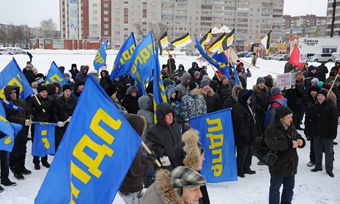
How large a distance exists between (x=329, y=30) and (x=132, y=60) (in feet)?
338

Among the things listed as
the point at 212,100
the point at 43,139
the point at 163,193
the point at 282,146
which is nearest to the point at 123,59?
the point at 212,100

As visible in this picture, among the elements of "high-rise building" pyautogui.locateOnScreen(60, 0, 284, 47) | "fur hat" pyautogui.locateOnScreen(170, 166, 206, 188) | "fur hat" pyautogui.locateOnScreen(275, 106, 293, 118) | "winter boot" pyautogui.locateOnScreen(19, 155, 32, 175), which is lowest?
"winter boot" pyautogui.locateOnScreen(19, 155, 32, 175)

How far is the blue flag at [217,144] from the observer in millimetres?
5812

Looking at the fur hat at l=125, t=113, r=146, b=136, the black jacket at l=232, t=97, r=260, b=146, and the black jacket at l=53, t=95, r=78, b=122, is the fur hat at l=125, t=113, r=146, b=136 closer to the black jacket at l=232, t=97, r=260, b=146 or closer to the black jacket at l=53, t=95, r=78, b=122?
the black jacket at l=232, t=97, r=260, b=146

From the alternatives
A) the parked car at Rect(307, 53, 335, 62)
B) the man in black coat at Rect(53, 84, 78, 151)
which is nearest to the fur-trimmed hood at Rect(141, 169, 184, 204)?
the man in black coat at Rect(53, 84, 78, 151)

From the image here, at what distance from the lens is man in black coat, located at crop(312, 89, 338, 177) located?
6.45 meters

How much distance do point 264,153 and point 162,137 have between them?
146cm

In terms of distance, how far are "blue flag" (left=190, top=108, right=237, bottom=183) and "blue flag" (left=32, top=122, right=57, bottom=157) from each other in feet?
9.67

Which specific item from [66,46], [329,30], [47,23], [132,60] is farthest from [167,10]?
[132,60]

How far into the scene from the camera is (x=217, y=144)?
5.90m

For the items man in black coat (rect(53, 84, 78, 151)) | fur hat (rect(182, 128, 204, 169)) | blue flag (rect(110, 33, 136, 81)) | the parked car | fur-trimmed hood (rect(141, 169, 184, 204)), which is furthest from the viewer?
the parked car

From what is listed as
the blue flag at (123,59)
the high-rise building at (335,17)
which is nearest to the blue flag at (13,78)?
the blue flag at (123,59)

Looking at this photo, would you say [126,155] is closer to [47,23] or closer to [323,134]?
[323,134]

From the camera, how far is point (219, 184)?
618 cm
